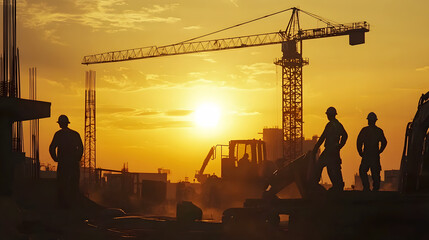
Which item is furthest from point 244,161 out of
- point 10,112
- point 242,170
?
point 10,112

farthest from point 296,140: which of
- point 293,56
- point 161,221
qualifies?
point 161,221

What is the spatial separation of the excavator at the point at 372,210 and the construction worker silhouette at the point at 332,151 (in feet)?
1.87

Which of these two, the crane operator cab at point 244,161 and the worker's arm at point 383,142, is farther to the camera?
the crane operator cab at point 244,161

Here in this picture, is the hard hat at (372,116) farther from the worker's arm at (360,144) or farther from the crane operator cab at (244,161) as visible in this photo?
the crane operator cab at (244,161)

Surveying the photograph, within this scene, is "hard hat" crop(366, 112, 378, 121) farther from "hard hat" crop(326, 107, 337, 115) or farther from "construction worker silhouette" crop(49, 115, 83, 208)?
"construction worker silhouette" crop(49, 115, 83, 208)

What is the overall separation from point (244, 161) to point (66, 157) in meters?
19.5

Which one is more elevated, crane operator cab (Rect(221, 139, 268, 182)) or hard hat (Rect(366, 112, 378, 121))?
hard hat (Rect(366, 112, 378, 121))

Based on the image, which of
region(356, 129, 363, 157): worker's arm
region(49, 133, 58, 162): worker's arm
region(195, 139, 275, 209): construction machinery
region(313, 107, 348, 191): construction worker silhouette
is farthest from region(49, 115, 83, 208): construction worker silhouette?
region(195, 139, 275, 209): construction machinery

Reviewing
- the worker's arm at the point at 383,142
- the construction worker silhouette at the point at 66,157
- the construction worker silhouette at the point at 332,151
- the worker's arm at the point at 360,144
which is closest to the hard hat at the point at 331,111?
the construction worker silhouette at the point at 332,151

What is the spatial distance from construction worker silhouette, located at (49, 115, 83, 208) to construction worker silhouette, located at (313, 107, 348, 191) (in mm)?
5790

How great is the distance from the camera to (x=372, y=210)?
45.7 ft

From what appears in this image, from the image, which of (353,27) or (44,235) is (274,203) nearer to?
(44,235)

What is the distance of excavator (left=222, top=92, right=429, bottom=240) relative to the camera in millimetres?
13578

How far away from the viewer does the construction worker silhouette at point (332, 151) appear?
1703 centimetres
